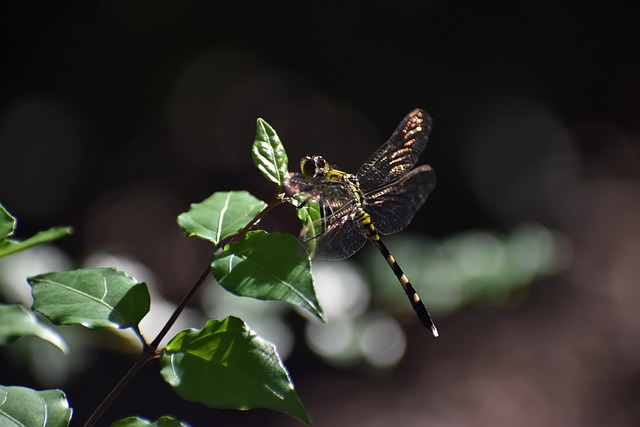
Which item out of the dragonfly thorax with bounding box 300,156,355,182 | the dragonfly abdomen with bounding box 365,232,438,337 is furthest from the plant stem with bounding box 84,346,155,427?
the dragonfly abdomen with bounding box 365,232,438,337

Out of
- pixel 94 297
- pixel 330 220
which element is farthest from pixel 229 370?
pixel 330 220

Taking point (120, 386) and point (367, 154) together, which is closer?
point (120, 386)

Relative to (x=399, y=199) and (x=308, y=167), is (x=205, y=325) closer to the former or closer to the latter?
(x=308, y=167)

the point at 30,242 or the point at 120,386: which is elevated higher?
the point at 30,242

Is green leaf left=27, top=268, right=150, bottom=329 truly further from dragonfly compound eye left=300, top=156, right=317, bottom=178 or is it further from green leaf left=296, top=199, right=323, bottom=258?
dragonfly compound eye left=300, top=156, right=317, bottom=178

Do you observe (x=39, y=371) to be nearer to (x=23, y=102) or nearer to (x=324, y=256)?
(x=324, y=256)

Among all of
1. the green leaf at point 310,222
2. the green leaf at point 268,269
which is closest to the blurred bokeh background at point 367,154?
the green leaf at point 310,222

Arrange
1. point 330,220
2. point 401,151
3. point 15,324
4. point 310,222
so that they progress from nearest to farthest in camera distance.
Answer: point 15,324, point 310,222, point 330,220, point 401,151

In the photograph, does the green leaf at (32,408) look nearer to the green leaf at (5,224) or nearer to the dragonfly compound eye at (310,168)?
the green leaf at (5,224)
